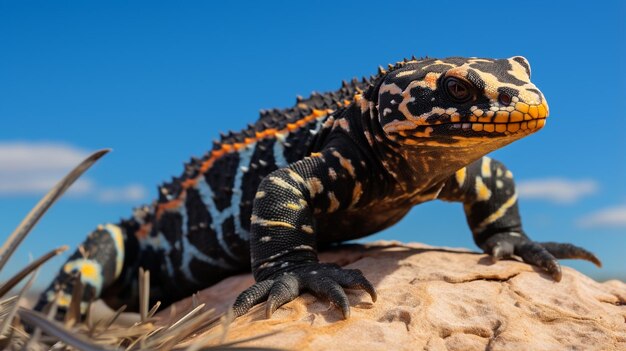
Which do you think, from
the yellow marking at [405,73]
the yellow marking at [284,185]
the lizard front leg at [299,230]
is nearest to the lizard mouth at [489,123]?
the yellow marking at [405,73]

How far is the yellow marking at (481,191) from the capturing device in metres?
6.96

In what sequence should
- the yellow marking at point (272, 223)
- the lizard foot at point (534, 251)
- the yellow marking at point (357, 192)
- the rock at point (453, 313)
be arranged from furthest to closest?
the yellow marking at point (357, 192)
the lizard foot at point (534, 251)
the yellow marking at point (272, 223)
the rock at point (453, 313)

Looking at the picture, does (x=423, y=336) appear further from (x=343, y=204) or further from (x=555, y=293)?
(x=343, y=204)

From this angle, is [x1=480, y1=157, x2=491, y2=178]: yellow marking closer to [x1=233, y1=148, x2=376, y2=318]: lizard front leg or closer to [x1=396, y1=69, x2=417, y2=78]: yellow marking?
[x1=233, y1=148, x2=376, y2=318]: lizard front leg

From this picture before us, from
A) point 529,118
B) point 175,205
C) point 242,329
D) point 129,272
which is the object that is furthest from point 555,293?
point 129,272

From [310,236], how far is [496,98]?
1841mm

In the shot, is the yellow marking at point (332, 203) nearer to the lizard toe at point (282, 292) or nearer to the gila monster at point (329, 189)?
the gila monster at point (329, 189)

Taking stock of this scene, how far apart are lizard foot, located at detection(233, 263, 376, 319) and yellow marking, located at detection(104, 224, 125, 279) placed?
3934mm

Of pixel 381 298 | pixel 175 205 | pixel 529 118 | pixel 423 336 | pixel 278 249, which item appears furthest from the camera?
pixel 175 205

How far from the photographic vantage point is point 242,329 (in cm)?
394

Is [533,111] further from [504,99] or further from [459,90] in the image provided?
[459,90]

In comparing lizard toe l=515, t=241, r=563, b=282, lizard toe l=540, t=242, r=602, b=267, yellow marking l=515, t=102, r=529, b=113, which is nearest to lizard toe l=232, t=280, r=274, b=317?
yellow marking l=515, t=102, r=529, b=113

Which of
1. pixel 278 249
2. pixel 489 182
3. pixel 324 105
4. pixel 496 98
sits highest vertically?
pixel 324 105

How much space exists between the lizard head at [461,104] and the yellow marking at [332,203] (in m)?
0.74
